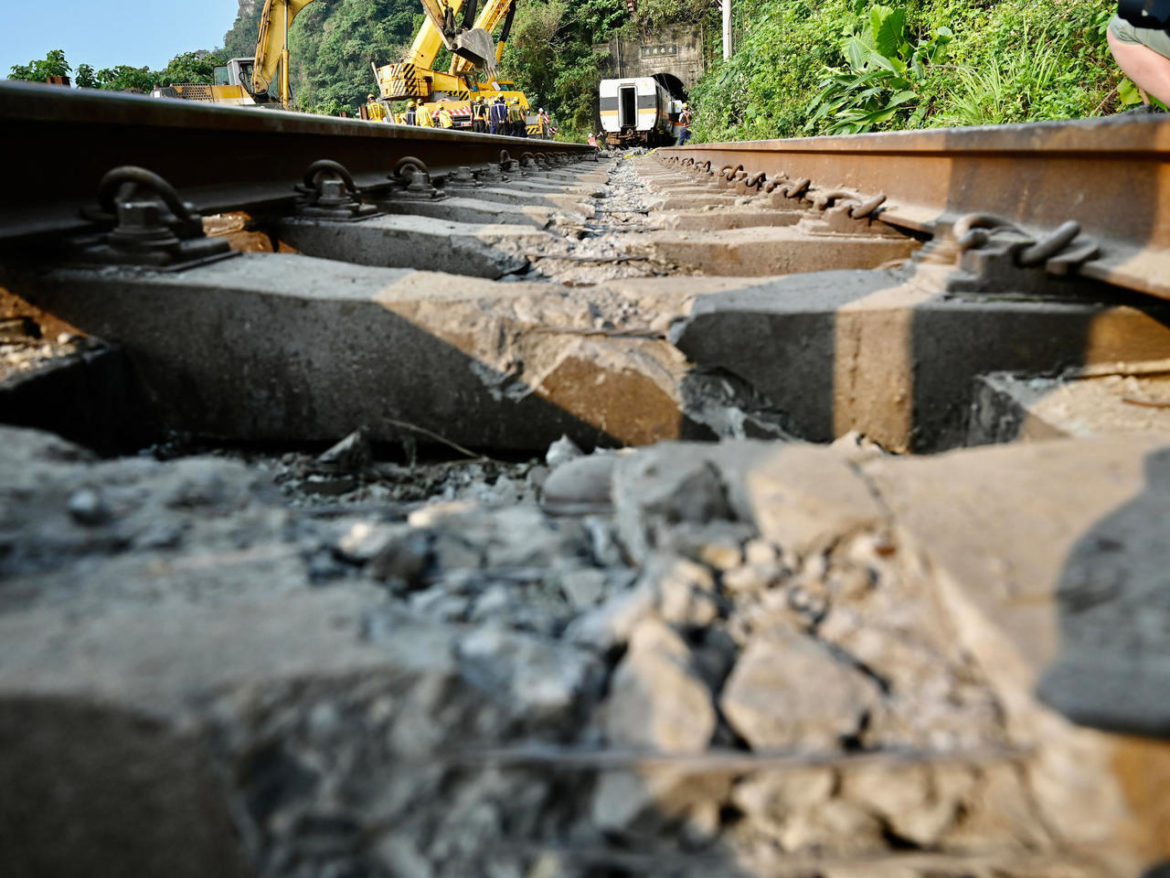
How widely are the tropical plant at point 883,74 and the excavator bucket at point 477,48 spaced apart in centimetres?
1391

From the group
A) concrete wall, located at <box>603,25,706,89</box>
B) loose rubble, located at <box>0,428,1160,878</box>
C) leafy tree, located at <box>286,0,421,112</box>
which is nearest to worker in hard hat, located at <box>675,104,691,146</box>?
concrete wall, located at <box>603,25,706,89</box>

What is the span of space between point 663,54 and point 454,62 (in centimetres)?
2005

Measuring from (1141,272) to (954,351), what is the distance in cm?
37

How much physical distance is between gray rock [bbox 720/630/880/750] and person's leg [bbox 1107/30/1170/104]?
3702 millimetres

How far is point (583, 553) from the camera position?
109cm

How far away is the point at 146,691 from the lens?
66 centimetres

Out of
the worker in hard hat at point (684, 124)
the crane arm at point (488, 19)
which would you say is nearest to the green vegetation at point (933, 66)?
the crane arm at point (488, 19)

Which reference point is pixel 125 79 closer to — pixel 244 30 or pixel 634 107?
pixel 634 107

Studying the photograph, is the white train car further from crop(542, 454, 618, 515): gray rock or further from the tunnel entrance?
crop(542, 454, 618, 515): gray rock

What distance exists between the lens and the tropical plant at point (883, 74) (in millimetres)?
7473

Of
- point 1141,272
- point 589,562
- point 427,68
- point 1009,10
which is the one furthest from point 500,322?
point 427,68

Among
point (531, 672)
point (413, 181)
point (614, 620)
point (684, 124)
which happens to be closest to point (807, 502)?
point (614, 620)

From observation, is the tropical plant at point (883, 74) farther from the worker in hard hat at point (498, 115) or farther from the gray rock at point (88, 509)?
the worker in hard hat at point (498, 115)

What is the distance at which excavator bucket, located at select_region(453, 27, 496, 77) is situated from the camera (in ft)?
64.4
